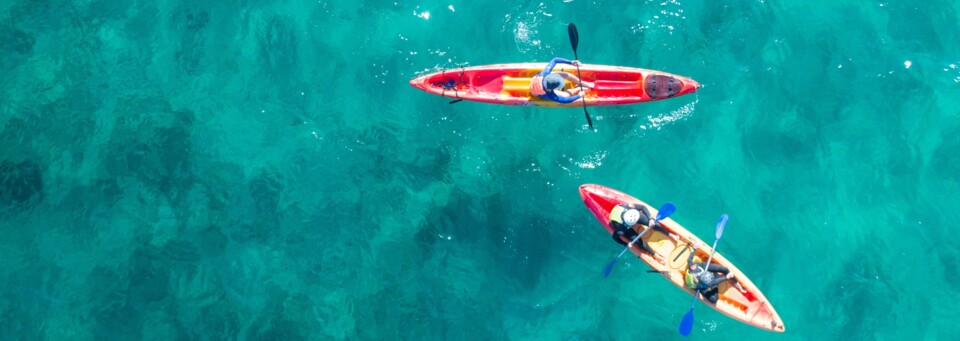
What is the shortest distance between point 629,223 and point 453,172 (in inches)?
203

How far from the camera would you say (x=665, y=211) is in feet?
64.6

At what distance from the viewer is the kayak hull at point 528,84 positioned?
20.5m

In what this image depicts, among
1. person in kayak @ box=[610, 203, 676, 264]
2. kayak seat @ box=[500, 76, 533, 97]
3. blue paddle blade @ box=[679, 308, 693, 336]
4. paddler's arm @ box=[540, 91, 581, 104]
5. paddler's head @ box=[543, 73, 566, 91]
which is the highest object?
paddler's head @ box=[543, 73, 566, 91]

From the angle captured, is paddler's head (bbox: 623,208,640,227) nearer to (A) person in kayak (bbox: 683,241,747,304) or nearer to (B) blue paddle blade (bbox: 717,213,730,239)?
(A) person in kayak (bbox: 683,241,747,304)

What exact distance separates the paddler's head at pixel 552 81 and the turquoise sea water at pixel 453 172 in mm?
1865

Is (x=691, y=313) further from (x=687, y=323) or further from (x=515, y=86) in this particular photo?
(x=515, y=86)

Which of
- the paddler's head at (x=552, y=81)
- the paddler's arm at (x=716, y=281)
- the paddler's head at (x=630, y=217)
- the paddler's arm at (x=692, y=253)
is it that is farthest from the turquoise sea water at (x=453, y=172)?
the paddler's head at (x=552, y=81)

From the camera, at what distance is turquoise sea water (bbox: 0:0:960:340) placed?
21.2m

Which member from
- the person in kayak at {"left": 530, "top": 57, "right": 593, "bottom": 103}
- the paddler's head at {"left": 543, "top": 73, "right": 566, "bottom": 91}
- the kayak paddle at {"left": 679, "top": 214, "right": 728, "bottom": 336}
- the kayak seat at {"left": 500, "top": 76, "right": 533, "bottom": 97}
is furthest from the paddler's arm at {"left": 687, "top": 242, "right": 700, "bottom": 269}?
the kayak seat at {"left": 500, "top": 76, "right": 533, "bottom": 97}

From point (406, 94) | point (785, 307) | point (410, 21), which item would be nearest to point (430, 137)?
point (406, 94)

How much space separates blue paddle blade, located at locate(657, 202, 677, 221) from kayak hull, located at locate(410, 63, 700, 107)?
2911 mm

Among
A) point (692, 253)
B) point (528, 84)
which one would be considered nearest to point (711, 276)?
point (692, 253)

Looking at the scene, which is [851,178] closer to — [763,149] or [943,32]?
[763,149]

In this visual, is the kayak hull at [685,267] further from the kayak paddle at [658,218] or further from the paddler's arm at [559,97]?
the paddler's arm at [559,97]
